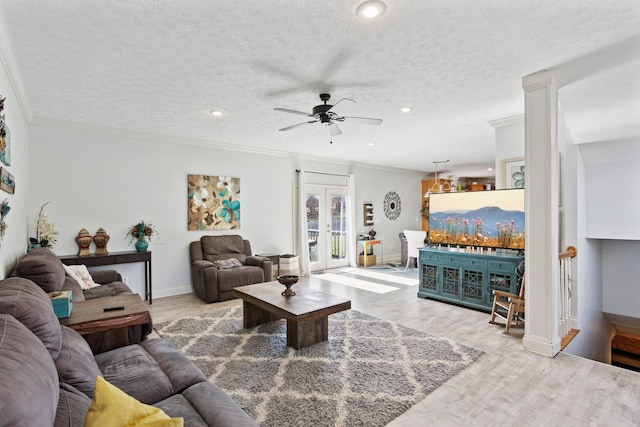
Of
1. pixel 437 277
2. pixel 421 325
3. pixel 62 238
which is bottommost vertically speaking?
pixel 421 325

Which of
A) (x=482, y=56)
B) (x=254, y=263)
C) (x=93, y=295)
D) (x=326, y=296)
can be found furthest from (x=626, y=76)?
(x=93, y=295)

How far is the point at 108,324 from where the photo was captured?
6.97 ft

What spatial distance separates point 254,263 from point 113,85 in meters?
3.15

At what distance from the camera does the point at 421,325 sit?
12.5ft

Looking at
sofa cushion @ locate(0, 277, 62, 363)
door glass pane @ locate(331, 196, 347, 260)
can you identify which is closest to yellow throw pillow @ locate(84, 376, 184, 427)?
sofa cushion @ locate(0, 277, 62, 363)

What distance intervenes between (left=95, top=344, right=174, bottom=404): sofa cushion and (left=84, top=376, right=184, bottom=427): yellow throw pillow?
655 mm

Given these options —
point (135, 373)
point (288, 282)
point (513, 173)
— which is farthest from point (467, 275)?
point (135, 373)

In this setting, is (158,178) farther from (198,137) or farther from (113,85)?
(113,85)

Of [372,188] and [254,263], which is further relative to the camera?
[372,188]

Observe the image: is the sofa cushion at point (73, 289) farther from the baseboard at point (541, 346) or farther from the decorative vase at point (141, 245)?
the baseboard at point (541, 346)

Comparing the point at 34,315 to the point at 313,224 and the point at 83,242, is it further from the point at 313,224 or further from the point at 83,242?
the point at 313,224

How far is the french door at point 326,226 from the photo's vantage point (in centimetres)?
736

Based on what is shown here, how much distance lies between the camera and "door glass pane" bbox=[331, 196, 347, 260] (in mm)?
7747

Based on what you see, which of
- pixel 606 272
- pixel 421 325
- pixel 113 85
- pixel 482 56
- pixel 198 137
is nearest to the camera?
pixel 482 56
